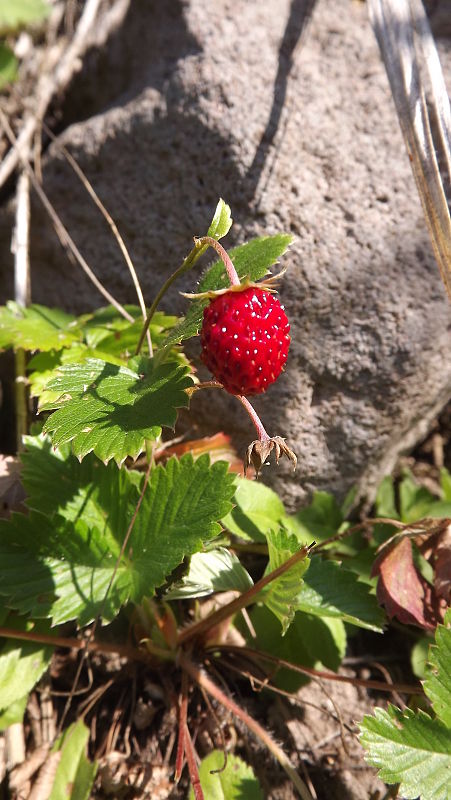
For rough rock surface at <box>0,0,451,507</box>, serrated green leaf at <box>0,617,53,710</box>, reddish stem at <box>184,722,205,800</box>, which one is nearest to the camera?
reddish stem at <box>184,722,205,800</box>

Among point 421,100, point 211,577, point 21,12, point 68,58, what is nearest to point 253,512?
point 211,577

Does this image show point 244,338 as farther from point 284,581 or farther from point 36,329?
point 36,329

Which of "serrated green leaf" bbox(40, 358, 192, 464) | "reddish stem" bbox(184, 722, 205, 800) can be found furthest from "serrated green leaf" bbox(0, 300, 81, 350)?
"reddish stem" bbox(184, 722, 205, 800)

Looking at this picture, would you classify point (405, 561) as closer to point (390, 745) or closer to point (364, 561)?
point (364, 561)

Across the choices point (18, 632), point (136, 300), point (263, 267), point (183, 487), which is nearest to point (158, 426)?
point (183, 487)

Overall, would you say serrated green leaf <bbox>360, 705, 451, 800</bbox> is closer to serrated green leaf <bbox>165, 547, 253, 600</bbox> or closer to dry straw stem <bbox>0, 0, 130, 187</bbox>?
serrated green leaf <bbox>165, 547, 253, 600</bbox>

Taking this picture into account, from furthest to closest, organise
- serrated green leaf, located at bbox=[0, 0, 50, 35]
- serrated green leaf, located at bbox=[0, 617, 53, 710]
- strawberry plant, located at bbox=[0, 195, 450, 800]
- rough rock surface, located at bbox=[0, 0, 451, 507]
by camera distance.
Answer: serrated green leaf, located at bbox=[0, 0, 50, 35] < rough rock surface, located at bbox=[0, 0, 451, 507] < serrated green leaf, located at bbox=[0, 617, 53, 710] < strawberry plant, located at bbox=[0, 195, 450, 800]

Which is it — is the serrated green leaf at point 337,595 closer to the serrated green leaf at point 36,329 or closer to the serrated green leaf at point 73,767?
the serrated green leaf at point 73,767
